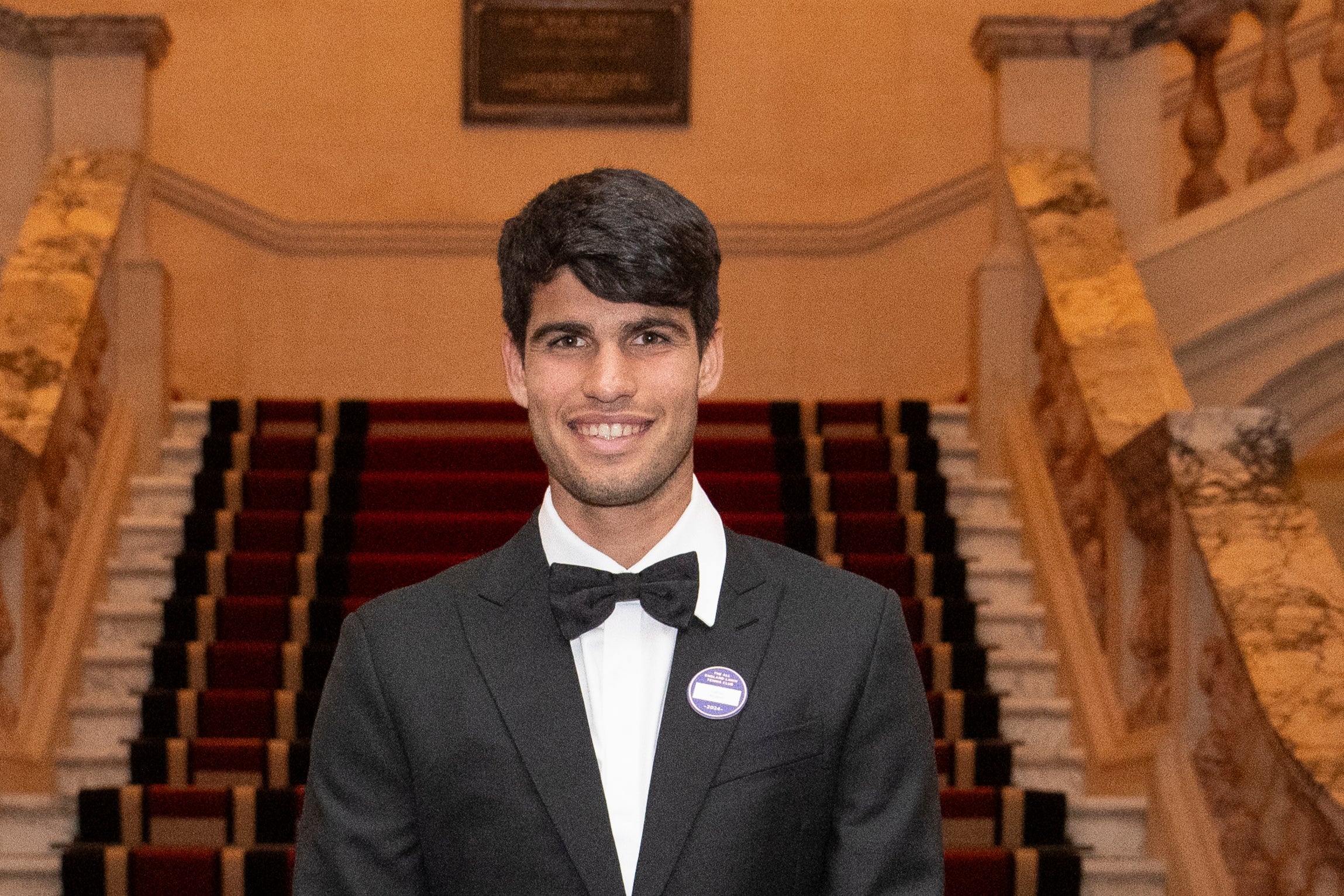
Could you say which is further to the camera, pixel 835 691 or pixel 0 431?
pixel 0 431

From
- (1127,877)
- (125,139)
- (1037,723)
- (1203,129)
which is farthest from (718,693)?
(125,139)

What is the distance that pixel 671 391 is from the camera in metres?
1.77

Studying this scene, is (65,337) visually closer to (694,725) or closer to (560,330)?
(560,330)

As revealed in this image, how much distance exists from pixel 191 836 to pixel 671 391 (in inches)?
132

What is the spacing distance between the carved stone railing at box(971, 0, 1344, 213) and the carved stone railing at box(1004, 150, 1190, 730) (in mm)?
415

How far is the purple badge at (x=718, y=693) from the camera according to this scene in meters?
1.74

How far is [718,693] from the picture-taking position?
175 cm

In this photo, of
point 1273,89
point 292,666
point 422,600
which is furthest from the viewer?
point 1273,89

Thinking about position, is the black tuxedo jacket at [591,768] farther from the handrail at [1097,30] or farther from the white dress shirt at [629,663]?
the handrail at [1097,30]

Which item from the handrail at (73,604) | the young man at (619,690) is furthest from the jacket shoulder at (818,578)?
the handrail at (73,604)

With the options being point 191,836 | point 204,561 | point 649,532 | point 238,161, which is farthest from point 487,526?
point 238,161

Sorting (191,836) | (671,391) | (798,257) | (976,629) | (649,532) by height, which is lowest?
(191,836)

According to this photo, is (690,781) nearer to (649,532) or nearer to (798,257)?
(649,532)

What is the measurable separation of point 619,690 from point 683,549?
0.57ft
